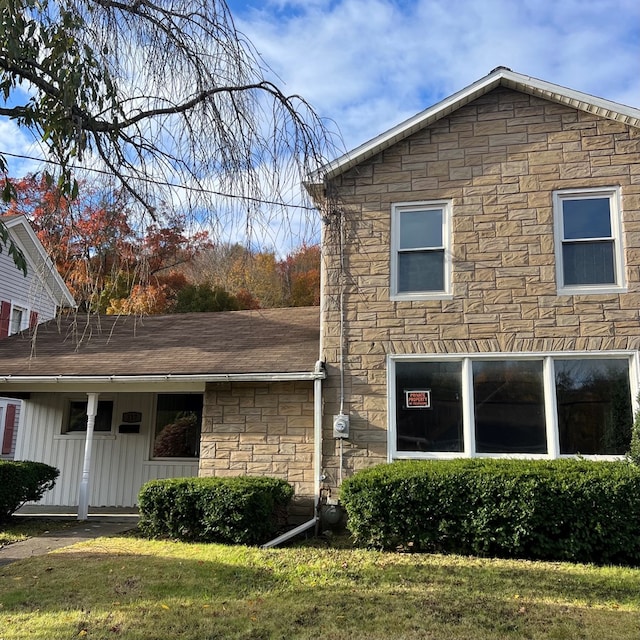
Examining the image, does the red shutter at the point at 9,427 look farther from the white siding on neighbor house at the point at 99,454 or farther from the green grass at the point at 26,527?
the green grass at the point at 26,527

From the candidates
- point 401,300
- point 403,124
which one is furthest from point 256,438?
point 403,124

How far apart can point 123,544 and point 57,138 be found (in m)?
5.41

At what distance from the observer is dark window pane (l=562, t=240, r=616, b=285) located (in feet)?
29.0

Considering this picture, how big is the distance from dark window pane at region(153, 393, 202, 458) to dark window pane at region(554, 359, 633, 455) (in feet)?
22.2

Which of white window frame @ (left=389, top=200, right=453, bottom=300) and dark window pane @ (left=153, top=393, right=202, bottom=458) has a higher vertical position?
white window frame @ (left=389, top=200, right=453, bottom=300)

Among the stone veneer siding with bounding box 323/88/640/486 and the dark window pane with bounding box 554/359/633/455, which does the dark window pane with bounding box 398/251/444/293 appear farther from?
the dark window pane with bounding box 554/359/633/455

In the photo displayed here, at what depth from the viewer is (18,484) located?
30.6 ft

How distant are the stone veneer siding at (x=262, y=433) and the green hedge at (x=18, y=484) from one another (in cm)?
262

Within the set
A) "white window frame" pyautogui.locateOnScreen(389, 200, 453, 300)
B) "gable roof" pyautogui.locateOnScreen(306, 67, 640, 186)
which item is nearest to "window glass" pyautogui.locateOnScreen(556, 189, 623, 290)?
"gable roof" pyautogui.locateOnScreen(306, 67, 640, 186)

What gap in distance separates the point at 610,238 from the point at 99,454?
32.7 ft

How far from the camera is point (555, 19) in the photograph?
5.93 m

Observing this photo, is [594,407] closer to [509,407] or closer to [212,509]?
[509,407]

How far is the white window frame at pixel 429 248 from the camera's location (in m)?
9.28

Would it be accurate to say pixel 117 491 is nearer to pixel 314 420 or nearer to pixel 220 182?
pixel 314 420
